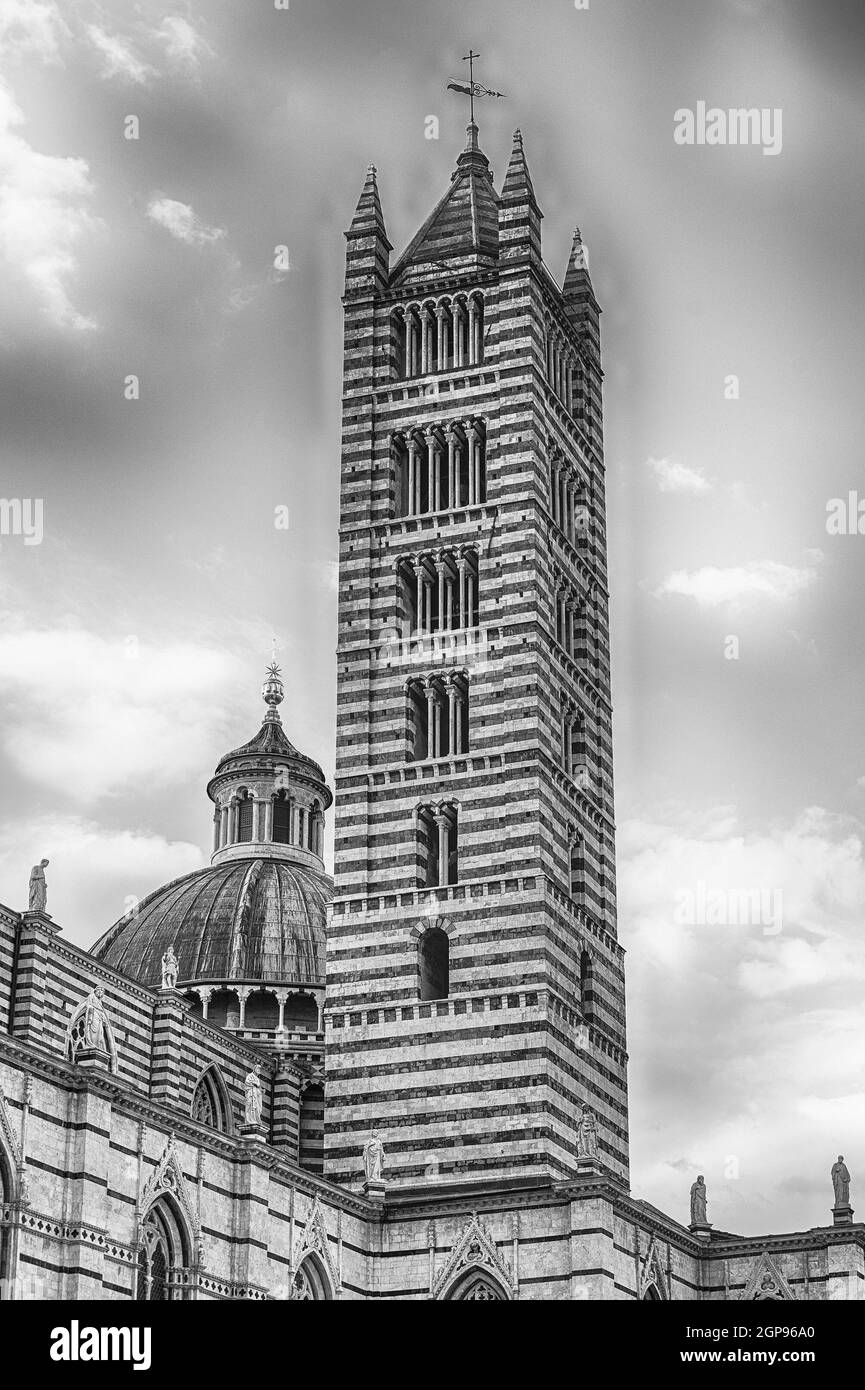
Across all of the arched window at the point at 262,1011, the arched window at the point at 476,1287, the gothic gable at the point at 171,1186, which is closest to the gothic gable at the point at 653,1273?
the arched window at the point at 476,1287

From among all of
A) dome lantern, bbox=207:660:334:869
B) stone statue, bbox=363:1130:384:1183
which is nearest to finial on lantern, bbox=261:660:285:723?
dome lantern, bbox=207:660:334:869

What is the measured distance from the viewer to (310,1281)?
→ 40.8 metres

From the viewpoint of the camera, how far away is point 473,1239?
139 ft

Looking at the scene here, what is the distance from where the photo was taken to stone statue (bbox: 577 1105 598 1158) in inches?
1658

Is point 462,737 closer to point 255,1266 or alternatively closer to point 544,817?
point 544,817

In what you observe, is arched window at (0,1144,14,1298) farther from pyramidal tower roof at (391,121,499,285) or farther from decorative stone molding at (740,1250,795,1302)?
pyramidal tower roof at (391,121,499,285)

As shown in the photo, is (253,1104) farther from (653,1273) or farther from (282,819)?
(282,819)

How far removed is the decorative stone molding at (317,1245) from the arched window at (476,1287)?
256cm

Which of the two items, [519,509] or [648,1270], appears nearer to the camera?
[648,1270]

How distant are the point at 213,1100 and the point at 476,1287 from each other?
13.3 m

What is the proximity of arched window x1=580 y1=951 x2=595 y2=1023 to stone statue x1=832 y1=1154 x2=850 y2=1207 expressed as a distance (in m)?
6.32

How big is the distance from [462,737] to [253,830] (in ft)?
68.5
